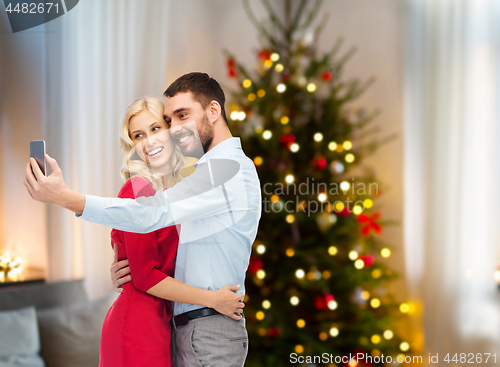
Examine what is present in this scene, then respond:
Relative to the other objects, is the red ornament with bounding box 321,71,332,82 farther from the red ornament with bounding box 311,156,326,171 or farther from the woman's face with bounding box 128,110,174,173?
the woman's face with bounding box 128,110,174,173

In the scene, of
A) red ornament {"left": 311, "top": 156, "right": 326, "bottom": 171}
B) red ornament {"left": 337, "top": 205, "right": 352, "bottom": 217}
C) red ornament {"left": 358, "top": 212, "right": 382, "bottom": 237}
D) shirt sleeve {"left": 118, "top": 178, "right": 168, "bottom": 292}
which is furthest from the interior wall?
red ornament {"left": 358, "top": 212, "right": 382, "bottom": 237}

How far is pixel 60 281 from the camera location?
1.55 m

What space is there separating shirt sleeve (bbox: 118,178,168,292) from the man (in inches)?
2.0

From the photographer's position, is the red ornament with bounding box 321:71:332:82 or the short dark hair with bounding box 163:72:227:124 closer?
the short dark hair with bounding box 163:72:227:124

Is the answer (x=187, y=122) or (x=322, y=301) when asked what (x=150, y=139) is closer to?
(x=187, y=122)

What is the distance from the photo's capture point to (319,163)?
196 centimetres

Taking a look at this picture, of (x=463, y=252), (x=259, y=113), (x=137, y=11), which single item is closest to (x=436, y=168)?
(x=463, y=252)

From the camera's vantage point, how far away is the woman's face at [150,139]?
90 cm

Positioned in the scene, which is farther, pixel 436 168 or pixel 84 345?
pixel 436 168

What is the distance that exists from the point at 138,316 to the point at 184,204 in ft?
0.93

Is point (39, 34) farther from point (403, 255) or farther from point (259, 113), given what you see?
point (403, 255)

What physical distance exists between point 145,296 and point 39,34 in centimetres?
87

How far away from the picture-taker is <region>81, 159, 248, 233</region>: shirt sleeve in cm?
80

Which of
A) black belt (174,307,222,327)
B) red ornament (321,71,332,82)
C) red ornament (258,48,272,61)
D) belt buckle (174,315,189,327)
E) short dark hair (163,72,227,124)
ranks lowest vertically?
belt buckle (174,315,189,327)
